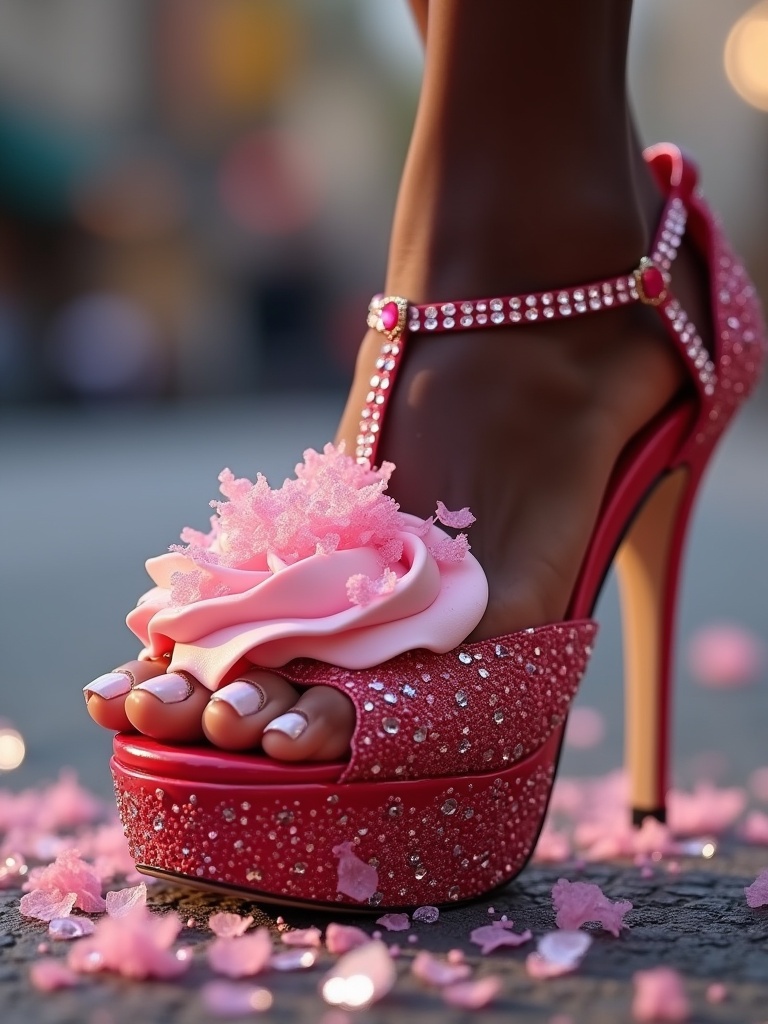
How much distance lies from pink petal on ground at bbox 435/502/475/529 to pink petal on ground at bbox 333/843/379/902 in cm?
28

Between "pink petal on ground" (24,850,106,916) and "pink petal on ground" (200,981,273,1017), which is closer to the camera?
"pink petal on ground" (200,981,273,1017)

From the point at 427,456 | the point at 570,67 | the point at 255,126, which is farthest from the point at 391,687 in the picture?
the point at 255,126

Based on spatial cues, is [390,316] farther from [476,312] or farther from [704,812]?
[704,812]

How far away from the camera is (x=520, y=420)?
1267 millimetres

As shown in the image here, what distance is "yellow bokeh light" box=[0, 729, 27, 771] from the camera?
1.89m

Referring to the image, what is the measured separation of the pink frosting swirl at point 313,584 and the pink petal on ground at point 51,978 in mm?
230

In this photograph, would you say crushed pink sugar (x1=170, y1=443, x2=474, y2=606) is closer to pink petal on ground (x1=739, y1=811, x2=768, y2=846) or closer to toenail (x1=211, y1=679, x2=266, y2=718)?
toenail (x1=211, y1=679, x2=266, y2=718)

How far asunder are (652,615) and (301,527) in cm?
64

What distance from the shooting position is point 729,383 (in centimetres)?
147

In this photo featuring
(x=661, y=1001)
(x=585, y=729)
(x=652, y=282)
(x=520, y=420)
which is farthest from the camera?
(x=585, y=729)

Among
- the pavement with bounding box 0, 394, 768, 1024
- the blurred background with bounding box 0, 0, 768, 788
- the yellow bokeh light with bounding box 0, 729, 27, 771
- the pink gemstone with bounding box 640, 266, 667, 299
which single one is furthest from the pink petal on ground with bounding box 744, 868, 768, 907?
the blurred background with bounding box 0, 0, 768, 788

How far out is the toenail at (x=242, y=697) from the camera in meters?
0.95

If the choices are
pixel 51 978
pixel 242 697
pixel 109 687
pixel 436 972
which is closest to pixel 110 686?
pixel 109 687

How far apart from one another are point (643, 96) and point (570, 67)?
19.1 metres
